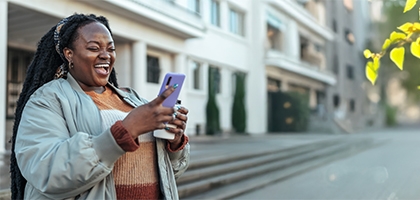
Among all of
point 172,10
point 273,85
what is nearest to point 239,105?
point 172,10

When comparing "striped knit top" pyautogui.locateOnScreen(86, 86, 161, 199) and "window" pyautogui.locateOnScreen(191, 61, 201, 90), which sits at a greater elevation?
"window" pyautogui.locateOnScreen(191, 61, 201, 90)

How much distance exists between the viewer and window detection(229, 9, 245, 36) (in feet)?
67.6

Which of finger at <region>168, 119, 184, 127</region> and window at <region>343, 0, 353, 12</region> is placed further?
window at <region>343, 0, 353, 12</region>

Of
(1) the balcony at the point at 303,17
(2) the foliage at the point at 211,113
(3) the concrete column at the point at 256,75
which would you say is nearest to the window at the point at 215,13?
(3) the concrete column at the point at 256,75

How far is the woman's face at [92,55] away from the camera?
5.37ft

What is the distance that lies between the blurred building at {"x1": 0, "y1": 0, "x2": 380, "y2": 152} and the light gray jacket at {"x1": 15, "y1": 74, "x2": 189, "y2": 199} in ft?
25.7

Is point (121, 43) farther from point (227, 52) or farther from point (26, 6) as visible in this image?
point (227, 52)

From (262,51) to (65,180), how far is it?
21.3m

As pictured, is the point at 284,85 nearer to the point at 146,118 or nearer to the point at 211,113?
the point at 211,113

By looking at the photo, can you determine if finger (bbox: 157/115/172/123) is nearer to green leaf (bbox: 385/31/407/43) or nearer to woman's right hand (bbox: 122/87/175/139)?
woman's right hand (bbox: 122/87/175/139)

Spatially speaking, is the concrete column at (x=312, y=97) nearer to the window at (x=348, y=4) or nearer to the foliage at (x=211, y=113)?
the window at (x=348, y=4)

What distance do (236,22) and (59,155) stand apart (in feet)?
65.9

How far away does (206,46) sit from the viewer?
59.3ft

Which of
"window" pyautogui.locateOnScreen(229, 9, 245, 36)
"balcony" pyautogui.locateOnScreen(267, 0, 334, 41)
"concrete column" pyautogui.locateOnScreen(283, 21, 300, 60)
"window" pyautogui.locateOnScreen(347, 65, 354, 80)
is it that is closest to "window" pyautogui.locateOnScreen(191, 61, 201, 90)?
"window" pyautogui.locateOnScreen(229, 9, 245, 36)
